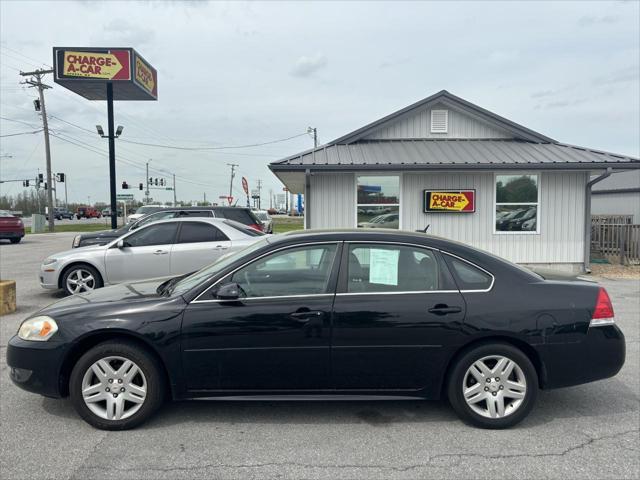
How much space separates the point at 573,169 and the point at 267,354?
10718 mm

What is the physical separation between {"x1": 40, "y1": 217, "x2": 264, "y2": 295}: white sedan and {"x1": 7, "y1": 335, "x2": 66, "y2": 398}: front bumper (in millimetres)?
4826

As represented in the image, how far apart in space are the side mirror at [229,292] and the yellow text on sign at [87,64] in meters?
16.9

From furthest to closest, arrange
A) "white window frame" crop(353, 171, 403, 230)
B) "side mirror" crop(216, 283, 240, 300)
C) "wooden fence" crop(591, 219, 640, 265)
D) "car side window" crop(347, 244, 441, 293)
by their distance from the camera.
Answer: "wooden fence" crop(591, 219, 640, 265) < "white window frame" crop(353, 171, 403, 230) < "car side window" crop(347, 244, 441, 293) < "side mirror" crop(216, 283, 240, 300)

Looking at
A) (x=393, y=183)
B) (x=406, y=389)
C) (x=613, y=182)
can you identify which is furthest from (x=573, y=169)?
(x=613, y=182)

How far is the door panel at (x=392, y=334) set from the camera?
3.62 m

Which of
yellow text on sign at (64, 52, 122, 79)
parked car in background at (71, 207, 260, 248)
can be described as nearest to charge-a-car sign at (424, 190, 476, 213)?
parked car in background at (71, 207, 260, 248)

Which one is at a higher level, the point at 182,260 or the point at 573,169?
the point at 573,169

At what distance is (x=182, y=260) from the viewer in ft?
28.1

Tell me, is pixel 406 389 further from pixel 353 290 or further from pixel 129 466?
pixel 129 466

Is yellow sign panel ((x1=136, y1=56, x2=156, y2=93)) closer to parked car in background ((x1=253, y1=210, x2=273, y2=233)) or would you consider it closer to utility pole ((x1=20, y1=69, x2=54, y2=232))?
parked car in background ((x1=253, y1=210, x2=273, y2=233))

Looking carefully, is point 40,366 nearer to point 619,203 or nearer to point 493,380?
point 493,380

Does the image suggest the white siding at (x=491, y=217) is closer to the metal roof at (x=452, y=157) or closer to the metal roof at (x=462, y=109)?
the metal roof at (x=452, y=157)

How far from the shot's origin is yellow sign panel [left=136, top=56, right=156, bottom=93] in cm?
1844

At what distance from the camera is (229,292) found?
3.55 metres
